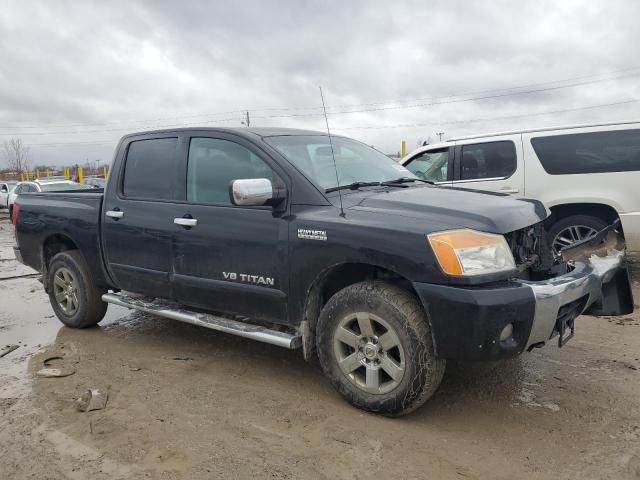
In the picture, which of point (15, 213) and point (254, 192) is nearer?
point (254, 192)

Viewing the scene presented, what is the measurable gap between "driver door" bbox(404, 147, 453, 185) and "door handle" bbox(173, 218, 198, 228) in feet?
12.8

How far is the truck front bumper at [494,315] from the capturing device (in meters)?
2.81

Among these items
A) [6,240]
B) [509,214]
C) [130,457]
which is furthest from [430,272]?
[6,240]

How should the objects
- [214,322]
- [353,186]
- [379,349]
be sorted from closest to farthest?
[379,349], [353,186], [214,322]

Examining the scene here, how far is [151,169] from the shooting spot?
4453 millimetres

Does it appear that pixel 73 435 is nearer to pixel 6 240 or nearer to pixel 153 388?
pixel 153 388

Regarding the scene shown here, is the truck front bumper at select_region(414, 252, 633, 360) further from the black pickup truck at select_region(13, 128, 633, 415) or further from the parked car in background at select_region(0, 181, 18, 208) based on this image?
the parked car in background at select_region(0, 181, 18, 208)

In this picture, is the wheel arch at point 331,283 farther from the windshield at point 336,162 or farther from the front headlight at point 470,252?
the windshield at point 336,162

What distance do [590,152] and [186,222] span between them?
4854 mm

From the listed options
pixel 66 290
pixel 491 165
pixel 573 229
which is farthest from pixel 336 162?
pixel 573 229

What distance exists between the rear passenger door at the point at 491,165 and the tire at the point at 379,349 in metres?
3.88

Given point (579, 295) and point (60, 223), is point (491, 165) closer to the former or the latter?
point (579, 295)

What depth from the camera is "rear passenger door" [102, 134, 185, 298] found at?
4203 millimetres

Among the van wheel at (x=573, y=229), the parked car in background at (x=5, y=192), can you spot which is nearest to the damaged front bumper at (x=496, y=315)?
the van wheel at (x=573, y=229)
